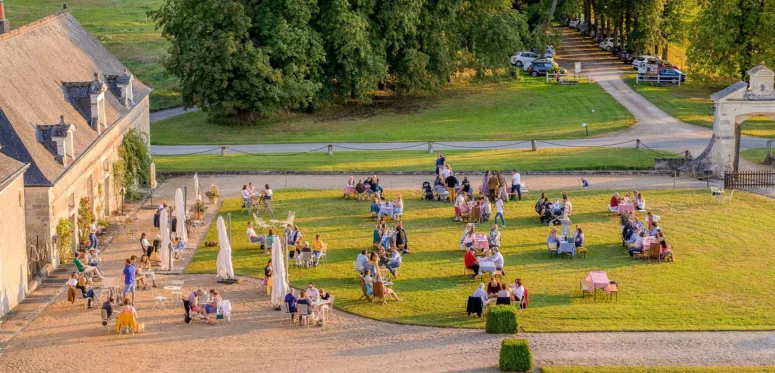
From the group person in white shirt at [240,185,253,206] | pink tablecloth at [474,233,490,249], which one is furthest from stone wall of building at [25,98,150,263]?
pink tablecloth at [474,233,490,249]

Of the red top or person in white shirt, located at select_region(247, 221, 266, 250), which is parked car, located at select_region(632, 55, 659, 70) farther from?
the red top

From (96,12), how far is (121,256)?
75.6 meters

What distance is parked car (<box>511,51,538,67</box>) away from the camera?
85.9 meters

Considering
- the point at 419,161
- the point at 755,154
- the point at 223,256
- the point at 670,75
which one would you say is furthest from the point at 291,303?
the point at 670,75

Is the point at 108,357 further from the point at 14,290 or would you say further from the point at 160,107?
the point at 160,107

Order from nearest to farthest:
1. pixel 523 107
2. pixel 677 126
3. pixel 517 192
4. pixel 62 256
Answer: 1. pixel 62 256
2. pixel 517 192
3. pixel 677 126
4. pixel 523 107

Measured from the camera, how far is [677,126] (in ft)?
212

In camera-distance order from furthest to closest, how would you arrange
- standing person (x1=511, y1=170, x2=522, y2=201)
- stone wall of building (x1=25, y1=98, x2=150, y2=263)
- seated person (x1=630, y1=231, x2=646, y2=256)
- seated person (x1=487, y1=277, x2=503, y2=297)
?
standing person (x1=511, y1=170, x2=522, y2=201)
seated person (x1=630, y1=231, x2=646, y2=256)
stone wall of building (x1=25, y1=98, x2=150, y2=263)
seated person (x1=487, y1=277, x2=503, y2=297)

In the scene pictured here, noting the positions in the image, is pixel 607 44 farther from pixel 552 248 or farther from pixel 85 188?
pixel 85 188

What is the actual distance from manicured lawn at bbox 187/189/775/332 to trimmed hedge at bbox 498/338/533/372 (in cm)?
352

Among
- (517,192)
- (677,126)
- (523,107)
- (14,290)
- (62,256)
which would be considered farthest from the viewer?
(523,107)

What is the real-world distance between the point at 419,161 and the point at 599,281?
74.3 feet

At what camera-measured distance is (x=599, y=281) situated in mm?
33562

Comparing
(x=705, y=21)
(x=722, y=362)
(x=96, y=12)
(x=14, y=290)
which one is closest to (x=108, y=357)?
(x=14, y=290)
